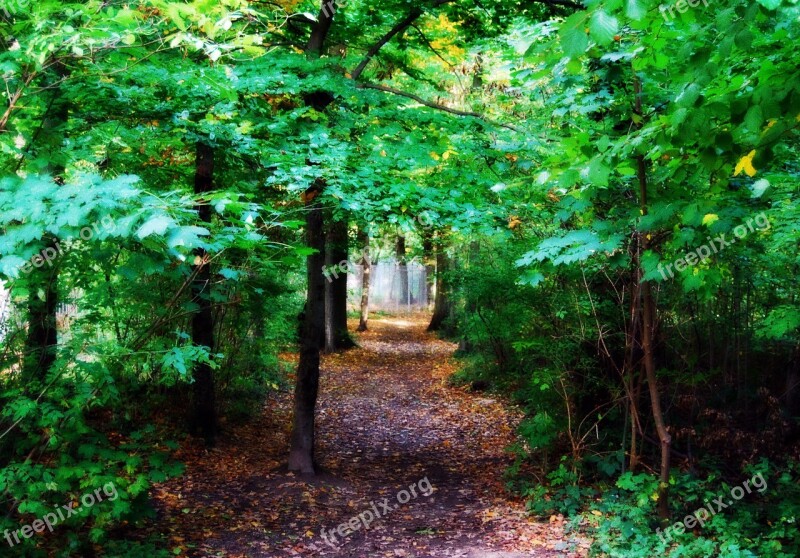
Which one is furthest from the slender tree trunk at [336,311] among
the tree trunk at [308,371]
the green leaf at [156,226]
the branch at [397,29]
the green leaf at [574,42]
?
the green leaf at [574,42]

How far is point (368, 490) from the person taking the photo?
6871 millimetres

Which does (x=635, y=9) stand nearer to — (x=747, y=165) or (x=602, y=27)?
(x=602, y=27)

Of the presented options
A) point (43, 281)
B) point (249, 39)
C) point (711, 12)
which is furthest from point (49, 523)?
point (711, 12)

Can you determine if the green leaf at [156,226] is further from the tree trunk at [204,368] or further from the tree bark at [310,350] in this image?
the tree trunk at [204,368]

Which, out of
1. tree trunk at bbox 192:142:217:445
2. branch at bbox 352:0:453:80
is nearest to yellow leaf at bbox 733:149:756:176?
branch at bbox 352:0:453:80

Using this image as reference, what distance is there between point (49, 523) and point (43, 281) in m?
1.67

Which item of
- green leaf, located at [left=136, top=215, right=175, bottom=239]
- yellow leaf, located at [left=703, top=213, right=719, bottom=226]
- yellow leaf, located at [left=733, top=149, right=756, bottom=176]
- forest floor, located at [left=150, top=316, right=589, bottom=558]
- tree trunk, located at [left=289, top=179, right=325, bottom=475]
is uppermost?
yellow leaf, located at [left=733, top=149, right=756, bottom=176]

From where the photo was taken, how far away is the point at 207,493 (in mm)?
6273

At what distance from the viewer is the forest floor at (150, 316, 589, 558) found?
5289 millimetres

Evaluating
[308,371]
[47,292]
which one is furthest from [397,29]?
[47,292]

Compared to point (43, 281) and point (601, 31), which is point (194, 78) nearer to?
point (43, 281)

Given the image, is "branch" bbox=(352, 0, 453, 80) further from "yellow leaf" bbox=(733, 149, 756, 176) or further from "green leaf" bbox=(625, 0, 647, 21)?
"green leaf" bbox=(625, 0, 647, 21)

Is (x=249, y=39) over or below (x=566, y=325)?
over

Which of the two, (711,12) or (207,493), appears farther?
(207,493)
